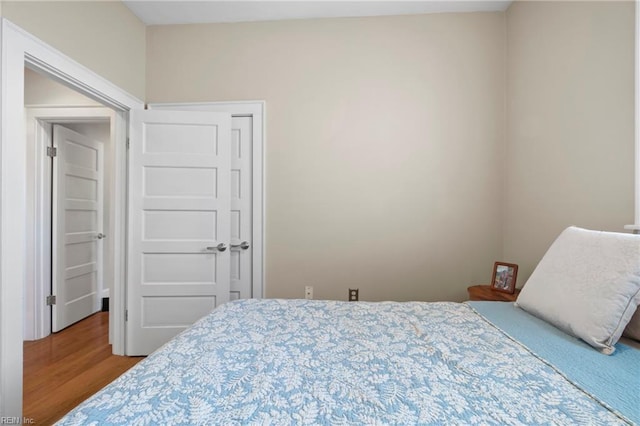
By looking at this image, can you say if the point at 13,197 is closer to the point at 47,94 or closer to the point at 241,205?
the point at 241,205

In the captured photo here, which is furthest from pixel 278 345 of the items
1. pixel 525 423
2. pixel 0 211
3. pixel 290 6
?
pixel 290 6

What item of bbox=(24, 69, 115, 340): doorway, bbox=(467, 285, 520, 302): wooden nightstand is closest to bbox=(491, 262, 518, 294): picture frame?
bbox=(467, 285, 520, 302): wooden nightstand

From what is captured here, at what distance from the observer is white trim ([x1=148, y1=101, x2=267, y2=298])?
263 cm

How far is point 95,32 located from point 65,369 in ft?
8.00

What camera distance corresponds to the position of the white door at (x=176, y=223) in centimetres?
246

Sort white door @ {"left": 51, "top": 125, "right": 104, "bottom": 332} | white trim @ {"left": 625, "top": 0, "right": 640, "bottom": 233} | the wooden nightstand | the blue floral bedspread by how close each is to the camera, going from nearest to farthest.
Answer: the blue floral bedspread
white trim @ {"left": 625, "top": 0, "right": 640, "bottom": 233}
the wooden nightstand
white door @ {"left": 51, "top": 125, "right": 104, "bottom": 332}

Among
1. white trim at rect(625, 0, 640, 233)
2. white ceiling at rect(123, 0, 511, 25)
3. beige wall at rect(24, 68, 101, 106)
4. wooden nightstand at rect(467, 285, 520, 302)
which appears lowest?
wooden nightstand at rect(467, 285, 520, 302)

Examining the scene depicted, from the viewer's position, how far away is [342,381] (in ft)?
2.88

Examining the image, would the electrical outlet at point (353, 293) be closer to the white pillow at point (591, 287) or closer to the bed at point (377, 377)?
the bed at point (377, 377)

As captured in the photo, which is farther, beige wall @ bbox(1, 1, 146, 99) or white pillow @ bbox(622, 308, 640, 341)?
beige wall @ bbox(1, 1, 146, 99)

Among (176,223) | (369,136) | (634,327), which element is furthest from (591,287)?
(176,223)

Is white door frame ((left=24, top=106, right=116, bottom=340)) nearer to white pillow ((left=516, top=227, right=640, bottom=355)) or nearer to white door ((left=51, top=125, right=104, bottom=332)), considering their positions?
white door ((left=51, top=125, right=104, bottom=332))

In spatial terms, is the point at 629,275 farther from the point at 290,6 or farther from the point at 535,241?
the point at 290,6

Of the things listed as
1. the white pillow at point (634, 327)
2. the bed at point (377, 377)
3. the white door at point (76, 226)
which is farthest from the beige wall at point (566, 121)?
the white door at point (76, 226)
